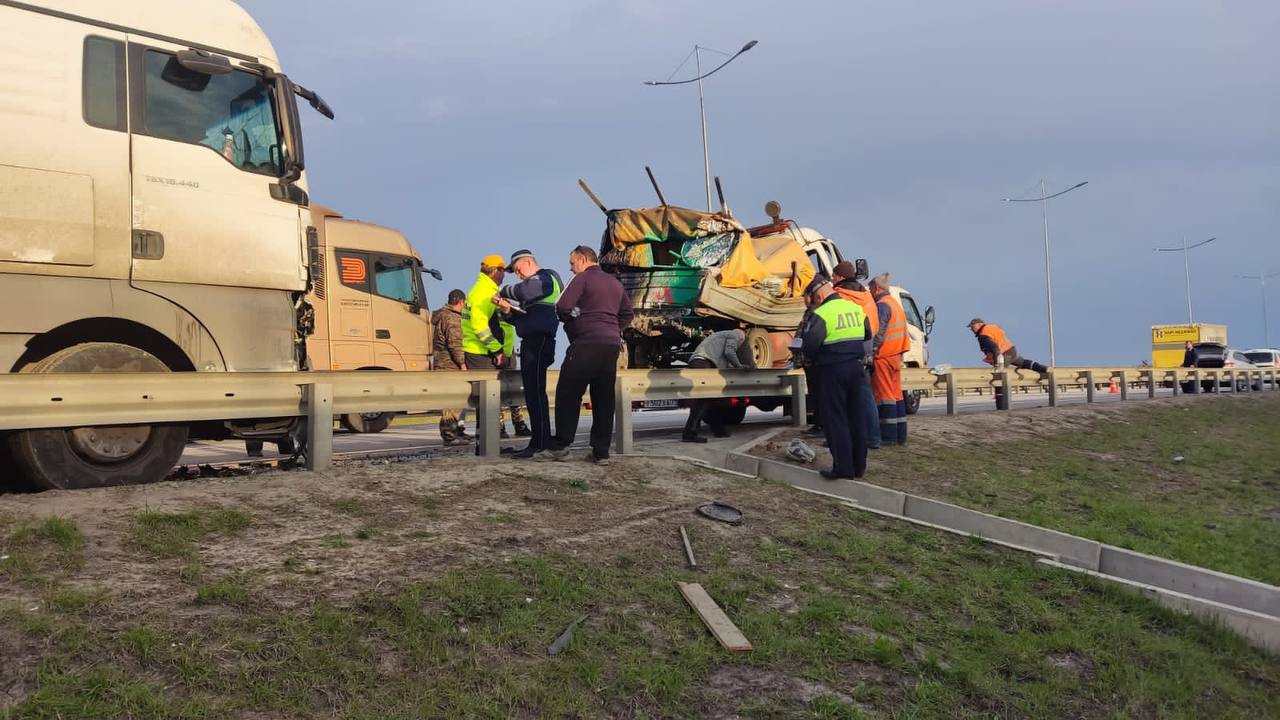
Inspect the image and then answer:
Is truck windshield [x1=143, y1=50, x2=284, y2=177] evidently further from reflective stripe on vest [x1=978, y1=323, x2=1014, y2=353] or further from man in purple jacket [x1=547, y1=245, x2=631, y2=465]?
reflective stripe on vest [x1=978, y1=323, x2=1014, y2=353]

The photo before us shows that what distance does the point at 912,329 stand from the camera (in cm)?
1636

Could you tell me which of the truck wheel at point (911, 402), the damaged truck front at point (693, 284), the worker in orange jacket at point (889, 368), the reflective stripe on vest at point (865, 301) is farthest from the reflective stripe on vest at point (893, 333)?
the truck wheel at point (911, 402)

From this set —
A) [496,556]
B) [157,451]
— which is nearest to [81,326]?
[157,451]

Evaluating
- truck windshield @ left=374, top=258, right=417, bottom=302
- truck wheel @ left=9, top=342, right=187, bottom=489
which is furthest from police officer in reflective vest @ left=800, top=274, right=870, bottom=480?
truck windshield @ left=374, top=258, right=417, bottom=302

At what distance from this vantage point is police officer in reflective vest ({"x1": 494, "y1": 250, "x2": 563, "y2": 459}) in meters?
7.63

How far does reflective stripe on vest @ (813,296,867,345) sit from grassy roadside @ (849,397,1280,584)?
1390 millimetres

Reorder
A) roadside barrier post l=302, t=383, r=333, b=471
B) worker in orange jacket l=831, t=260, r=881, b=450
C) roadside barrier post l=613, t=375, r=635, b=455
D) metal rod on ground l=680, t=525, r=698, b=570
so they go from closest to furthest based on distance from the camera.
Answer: metal rod on ground l=680, t=525, r=698, b=570 < roadside barrier post l=302, t=383, r=333, b=471 < roadside barrier post l=613, t=375, r=635, b=455 < worker in orange jacket l=831, t=260, r=881, b=450

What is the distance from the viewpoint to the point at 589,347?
7.29 m

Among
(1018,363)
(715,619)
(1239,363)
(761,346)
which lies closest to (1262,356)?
(1239,363)

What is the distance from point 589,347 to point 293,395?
224cm

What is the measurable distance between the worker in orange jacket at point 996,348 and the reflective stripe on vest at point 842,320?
10088mm

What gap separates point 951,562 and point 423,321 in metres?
11.5

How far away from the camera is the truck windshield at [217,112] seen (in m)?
6.36

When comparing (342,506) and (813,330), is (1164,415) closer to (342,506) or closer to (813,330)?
(813,330)
